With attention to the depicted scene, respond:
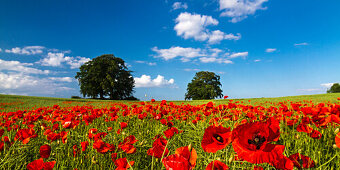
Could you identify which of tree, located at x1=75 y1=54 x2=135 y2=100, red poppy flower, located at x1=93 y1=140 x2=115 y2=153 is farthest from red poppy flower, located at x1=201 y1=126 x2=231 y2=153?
tree, located at x1=75 y1=54 x2=135 y2=100

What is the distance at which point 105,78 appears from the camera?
113 ft

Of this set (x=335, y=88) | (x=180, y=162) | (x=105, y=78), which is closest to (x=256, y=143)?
(x=180, y=162)

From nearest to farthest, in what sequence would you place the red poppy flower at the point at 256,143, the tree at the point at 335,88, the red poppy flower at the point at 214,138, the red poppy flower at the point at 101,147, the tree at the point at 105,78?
the red poppy flower at the point at 256,143
the red poppy flower at the point at 214,138
the red poppy flower at the point at 101,147
the tree at the point at 105,78
the tree at the point at 335,88

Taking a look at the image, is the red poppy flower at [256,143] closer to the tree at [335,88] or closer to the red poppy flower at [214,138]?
the red poppy flower at [214,138]

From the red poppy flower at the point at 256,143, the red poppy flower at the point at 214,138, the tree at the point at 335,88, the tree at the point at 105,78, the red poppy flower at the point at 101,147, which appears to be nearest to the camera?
the red poppy flower at the point at 256,143

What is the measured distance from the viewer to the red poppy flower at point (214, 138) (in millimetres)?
797

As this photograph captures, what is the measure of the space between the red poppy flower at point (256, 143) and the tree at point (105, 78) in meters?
33.6

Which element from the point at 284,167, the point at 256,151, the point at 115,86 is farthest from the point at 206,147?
the point at 115,86

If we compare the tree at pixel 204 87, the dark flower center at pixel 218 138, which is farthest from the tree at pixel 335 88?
the dark flower center at pixel 218 138

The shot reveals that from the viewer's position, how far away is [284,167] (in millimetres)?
845

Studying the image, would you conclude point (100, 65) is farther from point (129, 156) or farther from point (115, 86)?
point (129, 156)

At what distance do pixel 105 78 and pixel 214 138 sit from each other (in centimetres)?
3606

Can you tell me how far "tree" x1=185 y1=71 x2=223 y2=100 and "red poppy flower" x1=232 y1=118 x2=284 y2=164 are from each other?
37.8 metres

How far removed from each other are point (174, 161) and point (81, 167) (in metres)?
1.71
